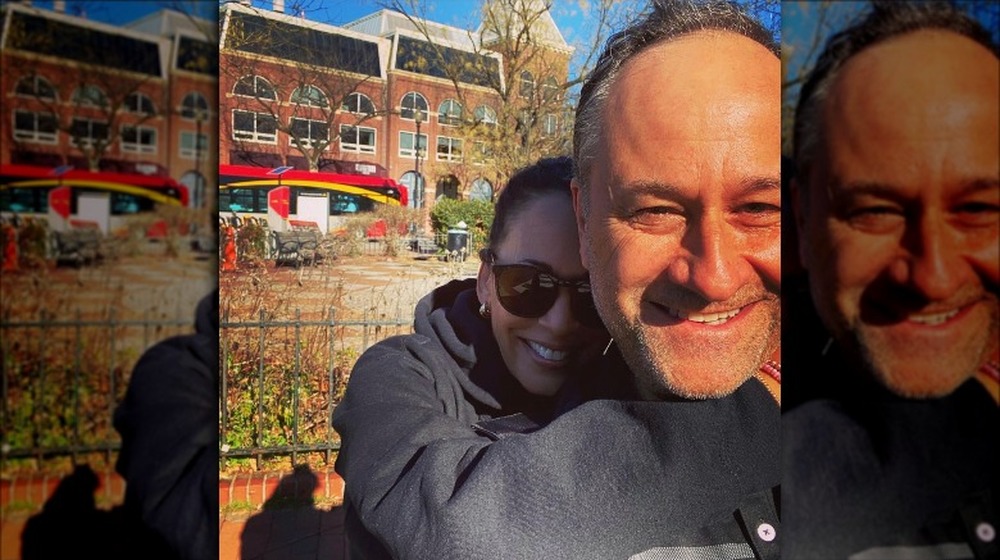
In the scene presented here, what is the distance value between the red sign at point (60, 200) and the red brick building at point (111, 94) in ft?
0.24

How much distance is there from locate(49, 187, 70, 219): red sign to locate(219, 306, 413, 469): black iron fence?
1.82 ft

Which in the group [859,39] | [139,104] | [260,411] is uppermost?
[859,39]

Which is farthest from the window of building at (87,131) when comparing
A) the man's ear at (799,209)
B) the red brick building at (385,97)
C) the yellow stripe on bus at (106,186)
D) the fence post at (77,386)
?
the man's ear at (799,209)

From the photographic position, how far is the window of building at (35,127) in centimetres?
215

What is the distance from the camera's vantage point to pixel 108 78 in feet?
7.31

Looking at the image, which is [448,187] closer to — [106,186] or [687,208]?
[687,208]

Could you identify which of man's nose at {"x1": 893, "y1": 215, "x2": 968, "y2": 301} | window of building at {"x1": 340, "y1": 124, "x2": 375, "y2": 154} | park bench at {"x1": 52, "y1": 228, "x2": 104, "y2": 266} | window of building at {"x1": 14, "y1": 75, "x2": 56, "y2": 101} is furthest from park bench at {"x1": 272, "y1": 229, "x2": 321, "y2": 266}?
man's nose at {"x1": 893, "y1": 215, "x2": 968, "y2": 301}

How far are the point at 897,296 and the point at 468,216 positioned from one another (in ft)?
4.01

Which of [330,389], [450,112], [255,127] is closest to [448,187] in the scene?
[450,112]

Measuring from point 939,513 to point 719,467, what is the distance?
1.94 ft

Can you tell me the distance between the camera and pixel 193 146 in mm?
2322

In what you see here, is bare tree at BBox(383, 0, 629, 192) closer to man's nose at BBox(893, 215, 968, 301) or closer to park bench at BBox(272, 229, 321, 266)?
park bench at BBox(272, 229, 321, 266)

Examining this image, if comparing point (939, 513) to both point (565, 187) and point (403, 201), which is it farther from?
point (403, 201)

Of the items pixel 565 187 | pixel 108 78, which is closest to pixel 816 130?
pixel 565 187
